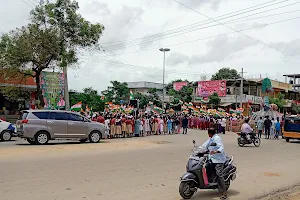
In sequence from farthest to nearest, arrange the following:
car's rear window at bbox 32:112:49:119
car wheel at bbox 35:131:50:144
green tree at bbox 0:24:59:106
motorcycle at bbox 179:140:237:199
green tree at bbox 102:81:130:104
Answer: green tree at bbox 102:81:130:104 → green tree at bbox 0:24:59:106 → car's rear window at bbox 32:112:49:119 → car wheel at bbox 35:131:50:144 → motorcycle at bbox 179:140:237:199

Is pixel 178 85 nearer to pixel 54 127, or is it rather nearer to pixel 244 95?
pixel 244 95

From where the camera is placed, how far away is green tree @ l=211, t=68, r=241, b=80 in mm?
69812

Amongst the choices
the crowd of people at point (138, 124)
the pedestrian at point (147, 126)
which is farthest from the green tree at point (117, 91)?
the pedestrian at point (147, 126)

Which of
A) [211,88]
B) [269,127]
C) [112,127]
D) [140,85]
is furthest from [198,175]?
[140,85]

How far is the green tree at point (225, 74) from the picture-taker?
69812 mm

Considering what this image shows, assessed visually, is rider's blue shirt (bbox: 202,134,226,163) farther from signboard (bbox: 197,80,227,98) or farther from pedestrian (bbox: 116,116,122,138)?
signboard (bbox: 197,80,227,98)

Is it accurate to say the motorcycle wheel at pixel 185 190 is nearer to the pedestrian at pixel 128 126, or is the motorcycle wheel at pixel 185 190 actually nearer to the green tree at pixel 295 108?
the pedestrian at pixel 128 126

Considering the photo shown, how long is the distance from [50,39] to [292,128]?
18.0 m

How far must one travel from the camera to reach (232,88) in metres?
57.0

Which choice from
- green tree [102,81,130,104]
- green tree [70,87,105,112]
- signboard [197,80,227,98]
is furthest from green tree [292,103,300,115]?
green tree [70,87,105,112]

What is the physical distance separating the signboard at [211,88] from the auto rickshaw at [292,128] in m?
30.7

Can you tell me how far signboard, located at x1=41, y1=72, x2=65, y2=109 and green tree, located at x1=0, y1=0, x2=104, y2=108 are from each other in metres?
4.02

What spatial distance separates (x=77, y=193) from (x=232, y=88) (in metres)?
52.1

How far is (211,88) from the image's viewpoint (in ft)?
188
